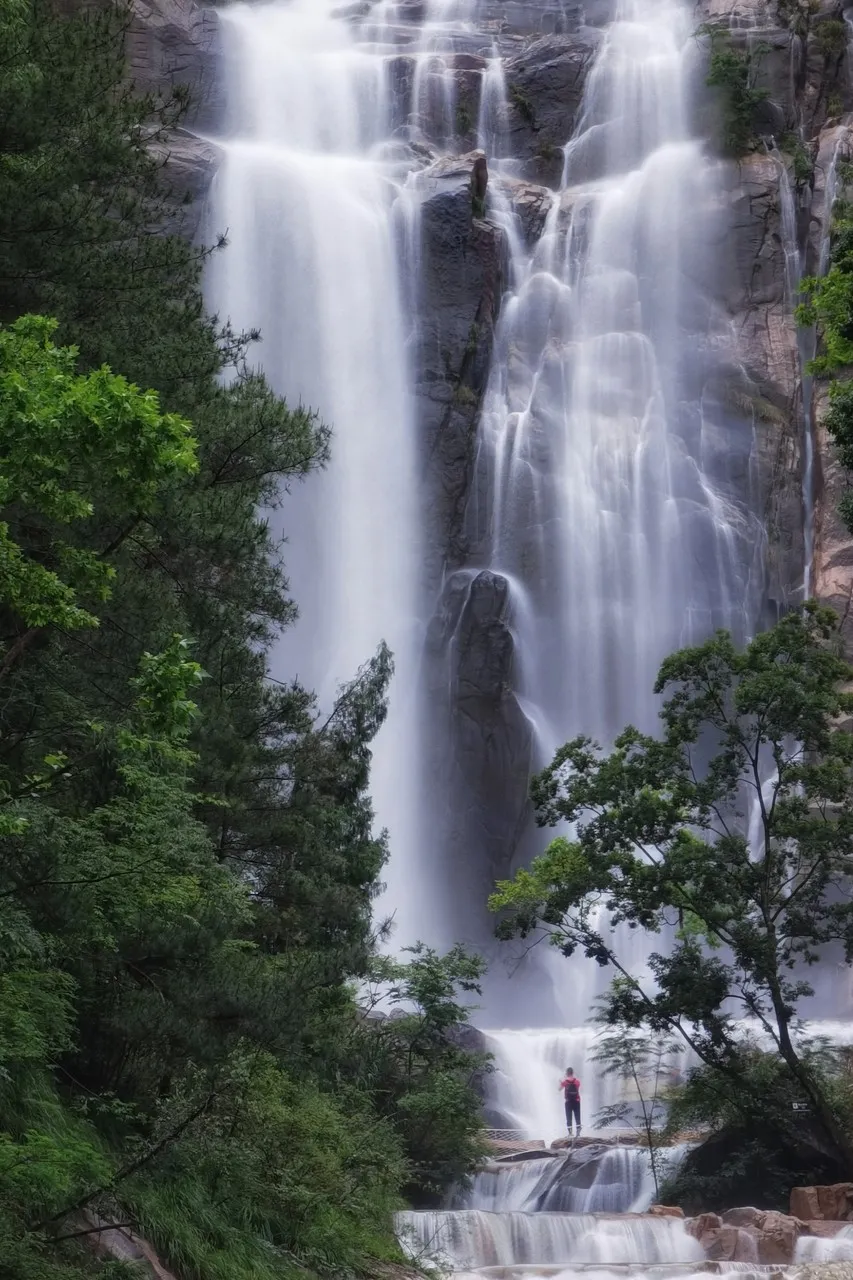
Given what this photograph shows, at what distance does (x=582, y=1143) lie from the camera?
22.7 meters

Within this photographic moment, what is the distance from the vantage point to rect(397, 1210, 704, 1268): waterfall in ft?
54.0

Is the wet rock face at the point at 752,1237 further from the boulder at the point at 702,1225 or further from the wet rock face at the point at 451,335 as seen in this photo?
the wet rock face at the point at 451,335

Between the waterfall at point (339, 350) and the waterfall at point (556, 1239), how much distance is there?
1662 cm

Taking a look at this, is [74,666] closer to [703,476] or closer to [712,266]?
[703,476]

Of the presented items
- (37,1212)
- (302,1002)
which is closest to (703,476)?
(302,1002)

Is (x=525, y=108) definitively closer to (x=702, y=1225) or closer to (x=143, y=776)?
(x=702, y=1225)

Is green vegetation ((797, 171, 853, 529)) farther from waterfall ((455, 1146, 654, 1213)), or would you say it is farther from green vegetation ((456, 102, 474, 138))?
green vegetation ((456, 102, 474, 138))

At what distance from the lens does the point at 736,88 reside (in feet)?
154

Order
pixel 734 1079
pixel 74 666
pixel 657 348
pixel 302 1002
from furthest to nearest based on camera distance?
pixel 657 348 < pixel 734 1079 < pixel 302 1002 < pixel 74 666

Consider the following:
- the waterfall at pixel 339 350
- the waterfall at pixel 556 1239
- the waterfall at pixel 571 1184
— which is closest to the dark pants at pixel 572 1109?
the waterfall at pixel 571 1184

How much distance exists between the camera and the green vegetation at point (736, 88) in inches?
1836

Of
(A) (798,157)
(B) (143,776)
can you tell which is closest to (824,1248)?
(B) (143,776)

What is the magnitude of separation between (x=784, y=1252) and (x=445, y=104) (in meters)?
43.3

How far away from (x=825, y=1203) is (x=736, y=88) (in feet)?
134
